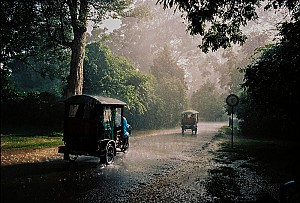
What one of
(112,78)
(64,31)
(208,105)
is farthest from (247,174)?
(208,105)

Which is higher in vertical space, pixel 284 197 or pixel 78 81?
pixel 78 81

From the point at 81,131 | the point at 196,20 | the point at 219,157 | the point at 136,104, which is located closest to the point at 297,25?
the point at 196,20

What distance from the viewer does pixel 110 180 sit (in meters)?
7.53

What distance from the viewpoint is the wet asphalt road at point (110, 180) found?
18.7 ft

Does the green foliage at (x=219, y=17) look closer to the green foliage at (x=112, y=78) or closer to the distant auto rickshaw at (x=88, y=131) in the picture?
the distant auto rickshaw at (x=88, y=131)

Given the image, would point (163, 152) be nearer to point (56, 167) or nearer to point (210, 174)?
point (210, 174)

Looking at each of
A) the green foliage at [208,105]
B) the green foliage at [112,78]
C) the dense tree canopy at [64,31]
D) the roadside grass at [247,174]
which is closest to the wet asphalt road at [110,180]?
the roadside grass at [247,174]

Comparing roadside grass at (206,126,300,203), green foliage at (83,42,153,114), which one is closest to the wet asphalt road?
roadside grass at (206,126,300,203)

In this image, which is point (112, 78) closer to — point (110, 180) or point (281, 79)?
point (281, 79)

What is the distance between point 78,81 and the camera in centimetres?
1789

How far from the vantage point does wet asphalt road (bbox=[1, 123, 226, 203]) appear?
5715 millimetres

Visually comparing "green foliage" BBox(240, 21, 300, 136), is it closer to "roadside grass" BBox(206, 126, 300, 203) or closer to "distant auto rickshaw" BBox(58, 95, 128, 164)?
"roadside grass" BBox(206, 126, 300, 203)

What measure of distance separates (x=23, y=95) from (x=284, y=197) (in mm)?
20855

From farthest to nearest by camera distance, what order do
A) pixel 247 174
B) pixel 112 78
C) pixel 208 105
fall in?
pixel 208 105, pixel 112 78, pixel 247 174
